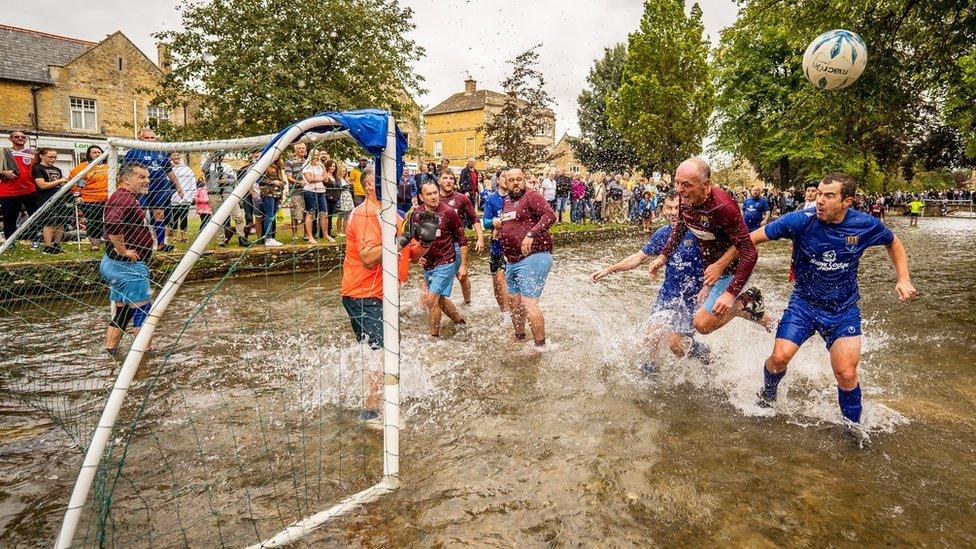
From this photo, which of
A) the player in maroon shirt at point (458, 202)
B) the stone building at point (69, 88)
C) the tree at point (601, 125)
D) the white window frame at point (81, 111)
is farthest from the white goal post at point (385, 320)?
the tree at point (601, 125)

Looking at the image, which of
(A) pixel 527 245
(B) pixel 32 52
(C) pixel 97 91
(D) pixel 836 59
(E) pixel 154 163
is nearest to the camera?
(A) pixel 527 245

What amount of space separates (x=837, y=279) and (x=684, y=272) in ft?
4.30

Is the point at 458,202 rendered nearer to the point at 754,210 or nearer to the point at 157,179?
the point at 157,179

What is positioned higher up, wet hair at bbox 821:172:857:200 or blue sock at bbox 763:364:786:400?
wet hair at bbox 821:172:857:200

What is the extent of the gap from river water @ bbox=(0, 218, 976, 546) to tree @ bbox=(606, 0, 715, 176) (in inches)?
1030

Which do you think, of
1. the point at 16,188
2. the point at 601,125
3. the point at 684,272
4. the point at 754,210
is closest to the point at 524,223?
the point at 684,272

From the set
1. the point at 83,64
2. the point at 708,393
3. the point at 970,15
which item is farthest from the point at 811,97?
the point at 83,64

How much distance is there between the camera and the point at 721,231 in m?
4.66

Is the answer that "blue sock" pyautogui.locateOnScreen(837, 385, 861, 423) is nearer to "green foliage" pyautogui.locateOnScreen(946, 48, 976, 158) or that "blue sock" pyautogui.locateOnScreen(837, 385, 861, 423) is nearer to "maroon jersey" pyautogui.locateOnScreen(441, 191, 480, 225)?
"maroon jersey" pyautogui.locateOnScreen(441, 191, 480, 225)

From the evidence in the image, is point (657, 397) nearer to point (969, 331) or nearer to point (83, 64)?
point (969, 331)

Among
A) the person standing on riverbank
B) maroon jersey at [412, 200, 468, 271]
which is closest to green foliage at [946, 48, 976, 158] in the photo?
maroon jersey at [412, 200, 468, 271]

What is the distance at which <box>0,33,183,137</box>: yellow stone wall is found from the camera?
3131cm

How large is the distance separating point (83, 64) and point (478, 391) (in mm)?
39614

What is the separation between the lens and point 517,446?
13.0ft
